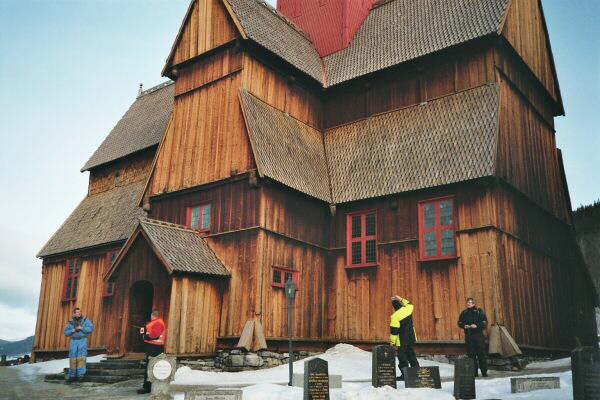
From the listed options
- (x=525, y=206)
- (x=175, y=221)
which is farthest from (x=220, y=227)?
(x=525, y=206)

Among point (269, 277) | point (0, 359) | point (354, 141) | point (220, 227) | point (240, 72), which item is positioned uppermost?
point (240, 72)

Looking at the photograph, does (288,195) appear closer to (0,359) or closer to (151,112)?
(151,112)

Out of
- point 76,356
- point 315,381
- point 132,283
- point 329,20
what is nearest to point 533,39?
point 329,20

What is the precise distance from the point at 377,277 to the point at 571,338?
8.61m

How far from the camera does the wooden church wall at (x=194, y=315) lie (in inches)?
679

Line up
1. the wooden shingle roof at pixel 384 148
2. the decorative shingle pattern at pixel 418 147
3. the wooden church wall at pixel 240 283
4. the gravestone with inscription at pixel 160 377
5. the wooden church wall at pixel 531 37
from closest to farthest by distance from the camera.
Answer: the gravestone with inscription at pixel 160 377
the wooden church wall at pixel 240 283
the decorative shingle pattern at pixel 418 147
the wooden shingle roof at pixel 384 148
the wooden church wall at pixel 531 37

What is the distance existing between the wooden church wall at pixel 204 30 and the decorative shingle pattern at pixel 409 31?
191 inches

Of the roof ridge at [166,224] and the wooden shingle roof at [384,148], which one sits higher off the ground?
the wooden shingle roof at [384,148]

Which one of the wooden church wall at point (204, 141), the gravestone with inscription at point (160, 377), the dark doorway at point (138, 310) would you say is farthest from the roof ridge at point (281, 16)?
the gravestone with inscription at point (160, 377)

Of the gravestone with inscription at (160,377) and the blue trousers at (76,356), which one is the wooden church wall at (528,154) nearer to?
the gravestone with inscription at (160,377)

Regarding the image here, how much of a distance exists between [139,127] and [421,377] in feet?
74.5

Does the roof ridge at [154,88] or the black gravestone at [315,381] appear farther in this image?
the roof ridge at [154,88]

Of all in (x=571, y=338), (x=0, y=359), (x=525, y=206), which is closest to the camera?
(x=525, y=206)

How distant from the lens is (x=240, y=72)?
2072cm
